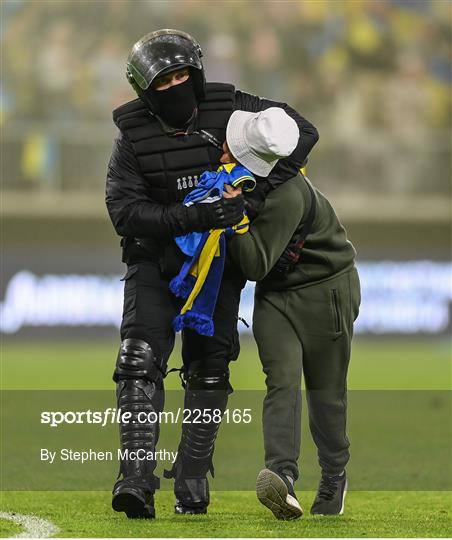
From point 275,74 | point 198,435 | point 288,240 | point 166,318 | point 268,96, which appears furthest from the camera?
point 275,74

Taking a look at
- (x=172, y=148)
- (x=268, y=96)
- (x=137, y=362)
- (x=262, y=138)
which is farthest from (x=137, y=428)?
(x=268, y=96)

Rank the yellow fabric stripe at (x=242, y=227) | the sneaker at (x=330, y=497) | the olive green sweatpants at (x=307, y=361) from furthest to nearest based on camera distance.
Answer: the sneaker at (x=330, y=497)
the olive green sweatpants at (x=307, y=361)
the yellow fabric stripe at (x=242, y=227)

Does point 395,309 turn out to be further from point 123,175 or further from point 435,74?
point 123,175

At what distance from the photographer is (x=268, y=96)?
656 inches

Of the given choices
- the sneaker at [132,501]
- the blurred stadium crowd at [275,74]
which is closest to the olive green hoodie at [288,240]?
the sneaker at [132,501]

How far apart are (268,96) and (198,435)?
12.1m

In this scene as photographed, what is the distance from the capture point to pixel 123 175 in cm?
485

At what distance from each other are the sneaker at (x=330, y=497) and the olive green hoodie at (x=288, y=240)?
858 millimetres

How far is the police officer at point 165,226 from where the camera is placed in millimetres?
4695

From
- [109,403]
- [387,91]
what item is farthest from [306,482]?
[387,91]

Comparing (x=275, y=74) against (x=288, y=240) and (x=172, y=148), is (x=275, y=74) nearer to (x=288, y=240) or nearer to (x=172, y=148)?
(x=172, y=148)

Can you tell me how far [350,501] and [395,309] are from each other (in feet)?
31.2

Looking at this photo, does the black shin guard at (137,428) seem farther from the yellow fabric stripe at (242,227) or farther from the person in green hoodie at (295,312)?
the yellow fabric stripe at (242,227)

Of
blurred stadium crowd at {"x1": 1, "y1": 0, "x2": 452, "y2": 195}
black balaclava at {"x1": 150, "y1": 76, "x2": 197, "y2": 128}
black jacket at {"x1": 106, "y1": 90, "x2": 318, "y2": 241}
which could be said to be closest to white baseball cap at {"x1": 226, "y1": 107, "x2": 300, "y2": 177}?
black jacket at {"x1": 106, "y1": 90, "x2": 318, "y2": 241}
